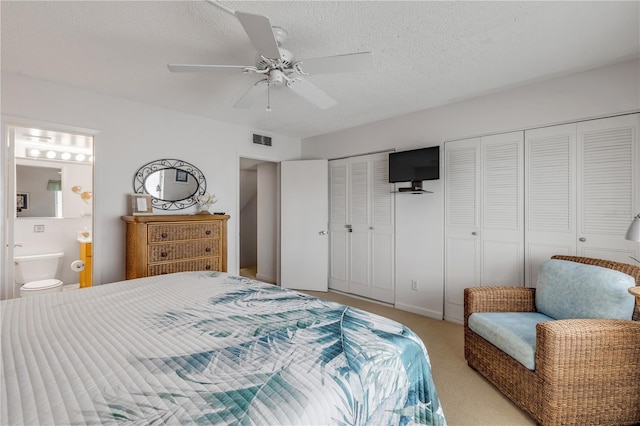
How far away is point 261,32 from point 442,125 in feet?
8.09

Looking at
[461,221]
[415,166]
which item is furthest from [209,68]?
[461,221]

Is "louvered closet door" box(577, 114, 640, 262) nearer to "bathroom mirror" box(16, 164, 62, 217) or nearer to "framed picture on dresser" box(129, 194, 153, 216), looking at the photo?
"framed picture on dresser" box(129, 194, 153, 216)

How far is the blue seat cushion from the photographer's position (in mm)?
1731

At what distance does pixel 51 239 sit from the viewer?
388 cm

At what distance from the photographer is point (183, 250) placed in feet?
9.71

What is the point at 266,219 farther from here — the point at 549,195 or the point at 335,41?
the point at 549,195

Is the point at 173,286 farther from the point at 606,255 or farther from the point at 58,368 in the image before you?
the point at 606,255

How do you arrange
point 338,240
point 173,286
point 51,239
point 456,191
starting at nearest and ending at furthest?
1. point 173,286
2. point 456,191
3. point 51,239
4. point 338,240

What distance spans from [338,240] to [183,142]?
2481mm

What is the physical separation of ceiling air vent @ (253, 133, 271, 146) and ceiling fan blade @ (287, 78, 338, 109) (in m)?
2.02

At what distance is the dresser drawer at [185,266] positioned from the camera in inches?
109

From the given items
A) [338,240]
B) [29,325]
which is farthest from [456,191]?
[29,325]

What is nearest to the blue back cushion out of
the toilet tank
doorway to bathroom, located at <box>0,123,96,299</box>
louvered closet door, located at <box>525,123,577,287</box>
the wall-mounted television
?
louvered closet door, located at <box>525,123,577,287</box>

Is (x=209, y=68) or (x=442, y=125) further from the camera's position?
(x=442, y=125)
